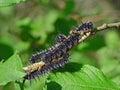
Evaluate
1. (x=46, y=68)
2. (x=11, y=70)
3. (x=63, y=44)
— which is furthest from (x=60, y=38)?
(x=11, y=70)

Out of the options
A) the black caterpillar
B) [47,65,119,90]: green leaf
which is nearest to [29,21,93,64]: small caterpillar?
the black caterpillar

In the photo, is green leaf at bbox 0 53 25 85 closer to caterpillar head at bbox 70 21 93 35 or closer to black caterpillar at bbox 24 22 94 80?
black caterpillar at bbox 24 22 94 80

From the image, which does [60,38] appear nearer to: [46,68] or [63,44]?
[63,44]

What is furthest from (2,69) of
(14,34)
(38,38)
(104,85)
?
(14,34)

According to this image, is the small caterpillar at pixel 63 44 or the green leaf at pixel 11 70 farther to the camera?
the small caterpillar at pixel 63 44

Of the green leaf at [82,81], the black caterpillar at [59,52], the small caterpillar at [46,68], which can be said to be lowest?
the green leaf at [82,81]

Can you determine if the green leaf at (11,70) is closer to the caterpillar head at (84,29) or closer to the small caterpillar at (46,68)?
the small caterpillar at (46,68)

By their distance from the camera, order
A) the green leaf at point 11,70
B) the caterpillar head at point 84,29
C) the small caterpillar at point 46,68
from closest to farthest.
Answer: the green leaf at point 11,70
the small caterpillar at point 46,68
the caterpillar head at point 84,29

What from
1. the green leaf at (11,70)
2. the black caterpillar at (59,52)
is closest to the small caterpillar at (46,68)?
the black caterpillar at (59,52)
